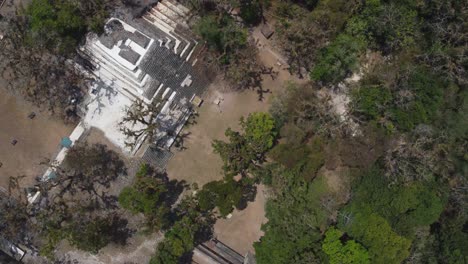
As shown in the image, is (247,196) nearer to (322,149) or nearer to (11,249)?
(322,149)

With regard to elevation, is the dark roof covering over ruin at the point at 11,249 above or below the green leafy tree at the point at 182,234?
below

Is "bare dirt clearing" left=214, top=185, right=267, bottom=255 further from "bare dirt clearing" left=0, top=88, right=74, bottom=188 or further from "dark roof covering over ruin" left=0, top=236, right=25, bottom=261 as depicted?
"dark roof covering over ruin" left=0, top=236, right=25, bottom=261

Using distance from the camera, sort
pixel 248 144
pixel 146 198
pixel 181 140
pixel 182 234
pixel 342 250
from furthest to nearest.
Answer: pixel 181 140 < pixel 248 144 < pixel 182 234 < pixel 146 198 < pixel 342 250

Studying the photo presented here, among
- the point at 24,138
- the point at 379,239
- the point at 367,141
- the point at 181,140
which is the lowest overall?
the point at 24,138

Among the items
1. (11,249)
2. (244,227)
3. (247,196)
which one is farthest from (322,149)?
(11,249)

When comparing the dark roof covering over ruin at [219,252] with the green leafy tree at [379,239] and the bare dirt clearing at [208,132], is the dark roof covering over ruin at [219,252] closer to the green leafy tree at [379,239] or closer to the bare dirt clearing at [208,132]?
the bare dirt clearing at [208,132]

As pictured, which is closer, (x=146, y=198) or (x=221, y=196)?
(x=146, y=198)

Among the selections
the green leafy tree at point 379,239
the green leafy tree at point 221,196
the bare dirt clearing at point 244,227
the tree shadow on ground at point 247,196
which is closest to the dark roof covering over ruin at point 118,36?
the green leafy tree at point 221,196
